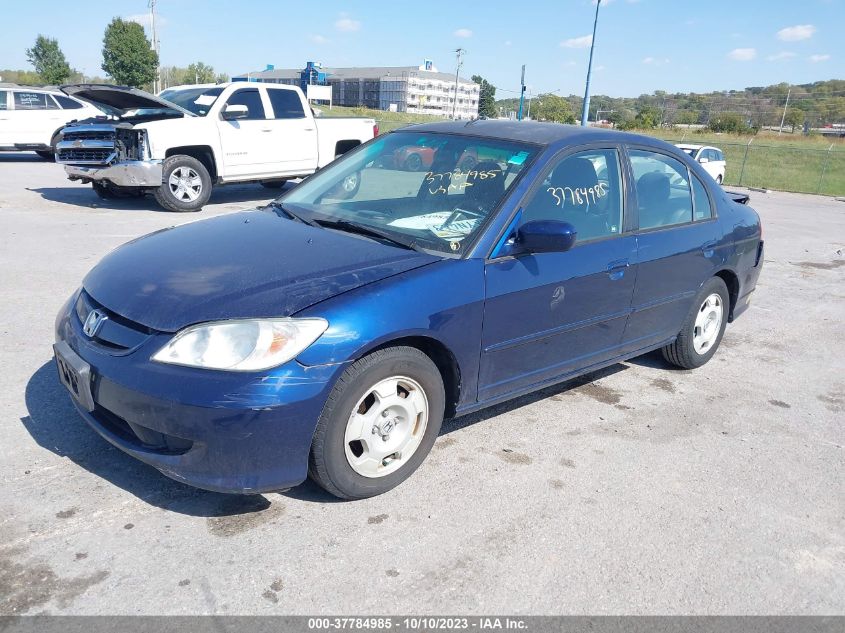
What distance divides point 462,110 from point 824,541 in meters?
140

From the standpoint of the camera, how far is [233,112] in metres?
A: 10.5

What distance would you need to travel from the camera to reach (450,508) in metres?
3.09

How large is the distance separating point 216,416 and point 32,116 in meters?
17.0

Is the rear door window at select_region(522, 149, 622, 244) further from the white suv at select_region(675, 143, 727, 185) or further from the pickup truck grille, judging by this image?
the white suv at select_region(675, 143, 727, 185)

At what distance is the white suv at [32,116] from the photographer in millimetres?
16266

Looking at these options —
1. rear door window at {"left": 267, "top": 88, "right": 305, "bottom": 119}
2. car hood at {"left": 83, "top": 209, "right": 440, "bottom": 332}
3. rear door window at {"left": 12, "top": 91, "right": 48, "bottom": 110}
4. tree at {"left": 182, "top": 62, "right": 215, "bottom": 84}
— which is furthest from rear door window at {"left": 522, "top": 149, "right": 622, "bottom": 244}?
tree at {"left": 182, "top": 62, "right": 215, "bottom": 84}

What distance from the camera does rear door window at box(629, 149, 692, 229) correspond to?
14.0 feet

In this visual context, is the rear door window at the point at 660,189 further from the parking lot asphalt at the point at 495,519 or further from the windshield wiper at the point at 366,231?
the windshield wiper at the point at 366,231

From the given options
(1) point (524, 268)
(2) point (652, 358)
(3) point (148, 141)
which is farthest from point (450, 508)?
(3) point (148, 141)

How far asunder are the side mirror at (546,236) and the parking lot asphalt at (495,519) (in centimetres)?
111

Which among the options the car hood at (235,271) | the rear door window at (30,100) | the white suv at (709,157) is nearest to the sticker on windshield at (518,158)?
the car hood at (235,271)

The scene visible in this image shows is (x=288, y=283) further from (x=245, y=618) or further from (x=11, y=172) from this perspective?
(x=11, y=172)

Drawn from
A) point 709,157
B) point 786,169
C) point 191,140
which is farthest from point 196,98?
point 786,169

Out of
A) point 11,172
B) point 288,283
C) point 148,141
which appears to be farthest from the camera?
point 11,172
